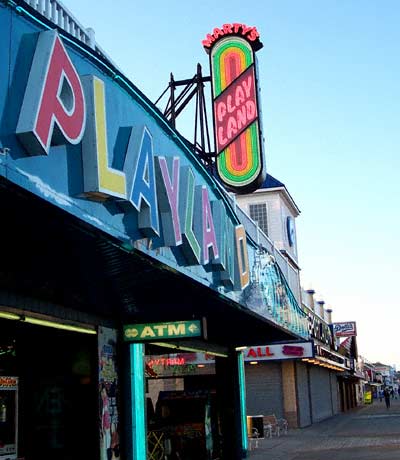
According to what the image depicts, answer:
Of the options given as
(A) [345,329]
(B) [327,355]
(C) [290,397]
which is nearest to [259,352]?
(C) [290,397]

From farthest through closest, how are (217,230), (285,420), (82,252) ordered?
(285,420) → (217,230) → (82,252)

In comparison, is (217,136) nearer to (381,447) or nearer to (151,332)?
(151,332)

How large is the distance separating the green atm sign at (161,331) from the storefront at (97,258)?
1.2 inches

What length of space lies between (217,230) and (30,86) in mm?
6120

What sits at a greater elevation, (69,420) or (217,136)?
(217,136)

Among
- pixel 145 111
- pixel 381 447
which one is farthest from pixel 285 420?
pixel 145 111

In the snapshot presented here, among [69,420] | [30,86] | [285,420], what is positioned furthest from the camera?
[285,420]

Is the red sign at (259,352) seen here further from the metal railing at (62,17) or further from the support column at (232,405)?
the metal railing at (62,17)

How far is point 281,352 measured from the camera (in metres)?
30.2

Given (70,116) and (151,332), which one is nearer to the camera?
(70,116)

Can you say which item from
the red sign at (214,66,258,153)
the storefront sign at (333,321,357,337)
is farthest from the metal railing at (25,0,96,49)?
the storefront sign at (333,321,357,337)

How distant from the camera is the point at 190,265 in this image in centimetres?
944

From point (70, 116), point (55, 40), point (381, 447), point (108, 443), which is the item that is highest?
point (55, 40)

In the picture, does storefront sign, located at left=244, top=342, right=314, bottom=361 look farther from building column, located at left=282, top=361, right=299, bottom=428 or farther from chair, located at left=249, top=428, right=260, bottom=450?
chair, located at left=249, top=428, right=260, bottom=450
